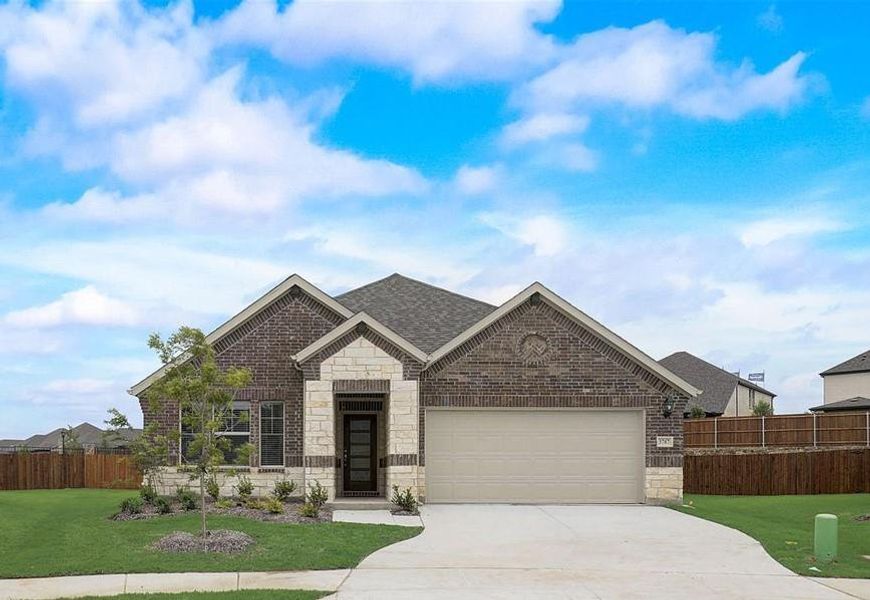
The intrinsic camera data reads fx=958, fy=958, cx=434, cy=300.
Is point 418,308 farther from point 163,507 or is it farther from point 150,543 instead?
point 150,543

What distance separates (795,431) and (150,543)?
26908 millimetres

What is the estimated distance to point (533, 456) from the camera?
79.3 ft

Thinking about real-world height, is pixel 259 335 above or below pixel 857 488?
above

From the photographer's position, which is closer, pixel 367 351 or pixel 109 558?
pixel 109 558

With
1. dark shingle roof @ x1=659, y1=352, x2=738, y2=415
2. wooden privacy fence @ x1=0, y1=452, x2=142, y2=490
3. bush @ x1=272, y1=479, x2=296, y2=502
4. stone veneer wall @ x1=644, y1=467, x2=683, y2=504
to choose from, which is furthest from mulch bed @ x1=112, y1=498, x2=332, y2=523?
dark shingle roof @ x1=659, y1=352, x2=738, y2=415

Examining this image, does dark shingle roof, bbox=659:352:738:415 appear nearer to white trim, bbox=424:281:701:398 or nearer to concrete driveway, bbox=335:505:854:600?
white trim, bbox=424:281:701:398

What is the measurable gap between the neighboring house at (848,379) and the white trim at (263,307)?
39.1 m

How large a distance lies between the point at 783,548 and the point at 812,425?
20369mm

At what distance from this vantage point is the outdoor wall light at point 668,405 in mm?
24016

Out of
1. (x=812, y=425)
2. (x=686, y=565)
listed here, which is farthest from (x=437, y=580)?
(x=812, y=425)

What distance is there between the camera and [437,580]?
45.2 feet

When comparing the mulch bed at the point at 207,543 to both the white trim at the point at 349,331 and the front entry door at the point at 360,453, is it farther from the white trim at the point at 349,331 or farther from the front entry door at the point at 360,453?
the front entry door at the point at 360,453

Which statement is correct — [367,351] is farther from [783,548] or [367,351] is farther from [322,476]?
[783,548]

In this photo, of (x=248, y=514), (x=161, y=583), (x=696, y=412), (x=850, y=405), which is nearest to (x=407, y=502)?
(x=248, y=514)
